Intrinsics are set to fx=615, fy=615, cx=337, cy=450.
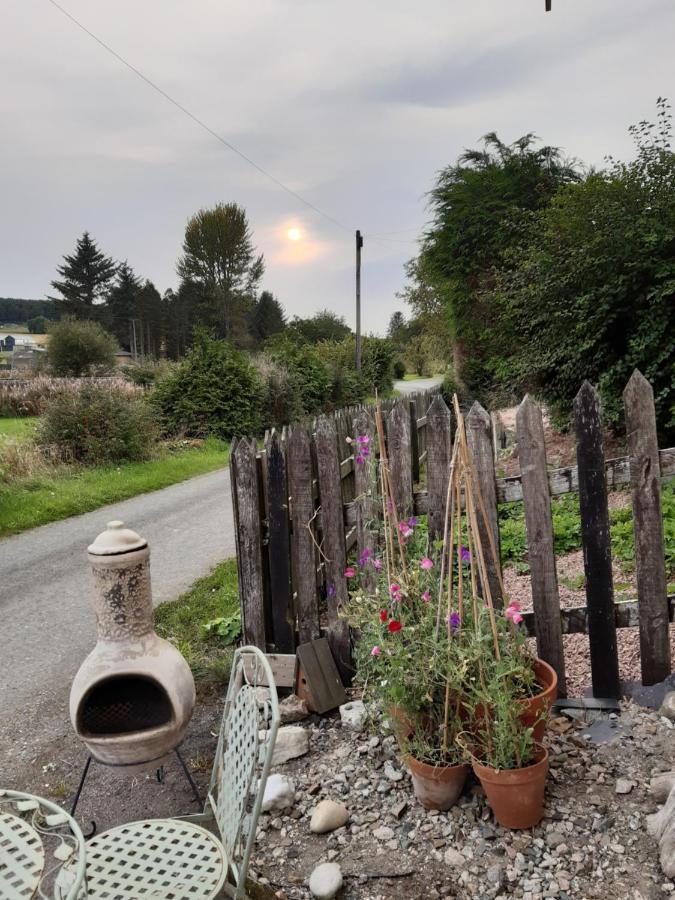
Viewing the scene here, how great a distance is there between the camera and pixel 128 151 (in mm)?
12109

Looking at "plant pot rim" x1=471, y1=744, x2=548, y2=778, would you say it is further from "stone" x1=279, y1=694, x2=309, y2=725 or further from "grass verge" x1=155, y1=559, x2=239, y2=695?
"grass verge" x1=155, y1=559, x2=239, y2=695

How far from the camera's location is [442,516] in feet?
10.2

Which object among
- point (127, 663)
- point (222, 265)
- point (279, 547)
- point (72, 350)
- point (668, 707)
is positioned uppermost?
point (222, 265)

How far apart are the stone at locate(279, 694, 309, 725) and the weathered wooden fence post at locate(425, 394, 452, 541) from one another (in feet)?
3.65

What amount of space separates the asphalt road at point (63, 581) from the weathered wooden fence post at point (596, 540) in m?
2.83

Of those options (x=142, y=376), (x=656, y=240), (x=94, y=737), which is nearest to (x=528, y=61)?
(x=656, y=240)

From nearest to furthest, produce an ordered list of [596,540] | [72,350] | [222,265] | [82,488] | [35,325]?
[596,540], [82,488], [72,350], [222,265], [35,325]

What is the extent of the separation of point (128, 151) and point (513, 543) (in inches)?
435

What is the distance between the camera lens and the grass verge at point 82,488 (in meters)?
8.37

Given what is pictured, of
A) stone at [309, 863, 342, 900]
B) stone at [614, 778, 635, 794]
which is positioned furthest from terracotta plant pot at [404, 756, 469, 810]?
stone at [614, 778, 635, 794]

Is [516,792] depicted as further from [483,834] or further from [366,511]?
[366,511]

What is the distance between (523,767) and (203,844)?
112cm

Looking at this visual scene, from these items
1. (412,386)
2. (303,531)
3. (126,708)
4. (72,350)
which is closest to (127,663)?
(126,708)

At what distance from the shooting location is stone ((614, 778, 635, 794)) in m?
2.34
